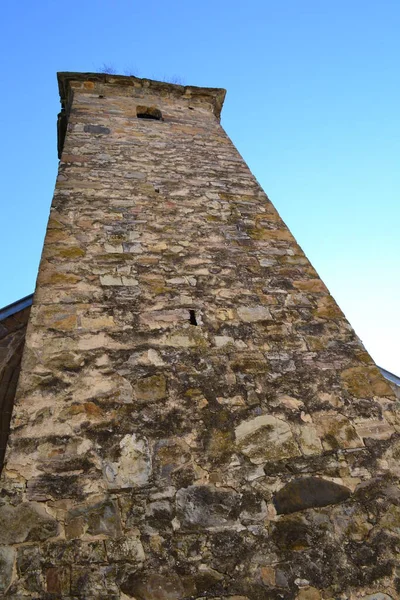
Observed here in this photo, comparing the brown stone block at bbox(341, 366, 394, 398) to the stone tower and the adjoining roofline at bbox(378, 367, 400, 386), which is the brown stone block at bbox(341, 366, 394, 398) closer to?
the stone tower

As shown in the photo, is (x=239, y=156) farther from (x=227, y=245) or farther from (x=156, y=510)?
(x=156, y=510)

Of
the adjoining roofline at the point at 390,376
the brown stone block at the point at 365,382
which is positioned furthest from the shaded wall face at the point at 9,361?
the adjoining roofline at the point at 390,376

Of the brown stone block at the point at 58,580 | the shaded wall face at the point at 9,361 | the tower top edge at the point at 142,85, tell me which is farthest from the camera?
the tower top edge at the point at 142,85

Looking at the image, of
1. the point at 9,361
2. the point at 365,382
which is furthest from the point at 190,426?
the point at 9,361

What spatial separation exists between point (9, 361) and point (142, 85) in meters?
4.82

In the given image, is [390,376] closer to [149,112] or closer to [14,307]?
[14,307]

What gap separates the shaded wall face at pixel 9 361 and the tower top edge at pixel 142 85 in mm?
3815

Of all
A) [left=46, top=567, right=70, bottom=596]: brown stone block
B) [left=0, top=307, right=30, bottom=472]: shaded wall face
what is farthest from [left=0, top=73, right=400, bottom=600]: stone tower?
[left=0, top=307, right=30, bottom=472]: shaded wall face

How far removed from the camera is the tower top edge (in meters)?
6.23

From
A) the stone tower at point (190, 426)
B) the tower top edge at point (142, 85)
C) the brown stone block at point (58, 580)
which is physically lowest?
the brown stone block at point (58, 580)

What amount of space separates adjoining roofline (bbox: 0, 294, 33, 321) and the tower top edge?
11.5 ft

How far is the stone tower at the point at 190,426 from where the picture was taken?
181 centimetres

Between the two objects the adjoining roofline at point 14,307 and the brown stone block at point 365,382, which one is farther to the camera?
the adjoining roofline at point 14,307

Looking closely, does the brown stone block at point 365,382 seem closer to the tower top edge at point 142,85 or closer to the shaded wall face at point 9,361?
the shaded wall face at point 9,361
